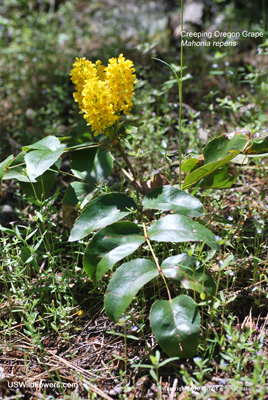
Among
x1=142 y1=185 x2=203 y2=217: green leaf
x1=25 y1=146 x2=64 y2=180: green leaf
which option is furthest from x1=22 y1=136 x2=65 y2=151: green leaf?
x1=142 y1=185 x2=203 y2=217: green leaf

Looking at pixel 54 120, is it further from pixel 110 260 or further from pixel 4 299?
pixel 110 260

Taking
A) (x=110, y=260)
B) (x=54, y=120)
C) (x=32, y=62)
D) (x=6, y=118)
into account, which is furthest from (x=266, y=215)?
(x=32, y=62)

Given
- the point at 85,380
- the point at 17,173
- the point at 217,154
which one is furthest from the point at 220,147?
the point at 85,380

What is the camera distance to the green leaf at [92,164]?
2.00 metres

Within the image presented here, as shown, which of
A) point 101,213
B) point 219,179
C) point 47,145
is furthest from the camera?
point 47,145

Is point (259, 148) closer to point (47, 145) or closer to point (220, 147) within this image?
point (220, 147)

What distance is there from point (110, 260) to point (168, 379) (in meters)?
0.49

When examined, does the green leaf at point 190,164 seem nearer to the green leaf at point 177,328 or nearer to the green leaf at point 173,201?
the green leaf at point 173,201

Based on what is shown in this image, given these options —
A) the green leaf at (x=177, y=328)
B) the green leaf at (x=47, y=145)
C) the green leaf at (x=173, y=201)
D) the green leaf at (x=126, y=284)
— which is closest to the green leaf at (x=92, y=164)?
the green leaf at (x=47, y=145)

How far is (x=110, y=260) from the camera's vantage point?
1576mm

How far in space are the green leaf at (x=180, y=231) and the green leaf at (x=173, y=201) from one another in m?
0.05

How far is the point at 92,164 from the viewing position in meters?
2.08

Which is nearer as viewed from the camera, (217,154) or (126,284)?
(126,284)

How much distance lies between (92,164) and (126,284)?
0.79 m
